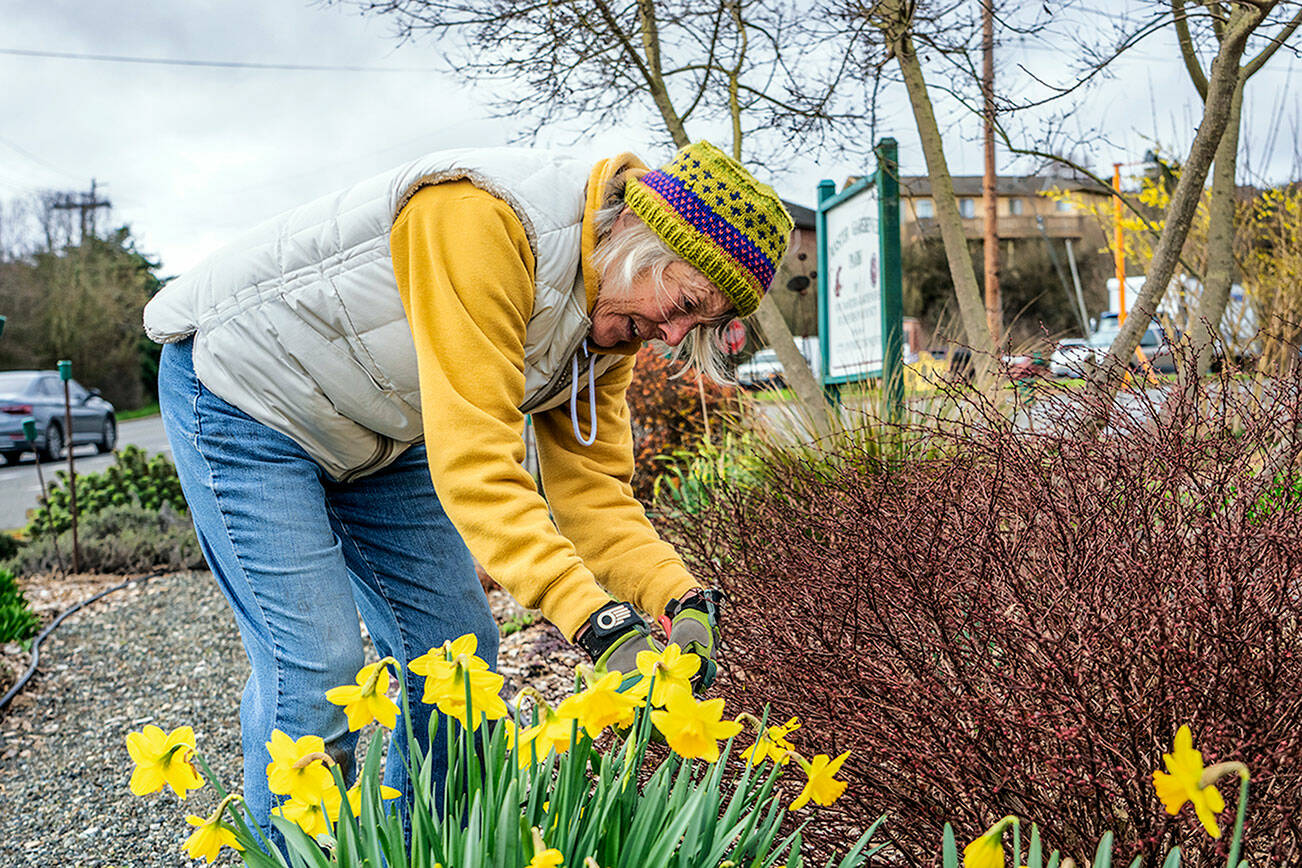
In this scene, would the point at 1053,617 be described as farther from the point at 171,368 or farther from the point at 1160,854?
the point at 171,368

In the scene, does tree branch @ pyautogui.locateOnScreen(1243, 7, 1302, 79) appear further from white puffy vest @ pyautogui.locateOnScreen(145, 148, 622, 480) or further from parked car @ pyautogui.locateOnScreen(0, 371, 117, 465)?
parked car @ pyautogui.locateOnScreen(0, 371, 117, 465)

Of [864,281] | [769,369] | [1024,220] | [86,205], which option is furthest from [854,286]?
[1024,220]

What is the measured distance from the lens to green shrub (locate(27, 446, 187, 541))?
24.2ft

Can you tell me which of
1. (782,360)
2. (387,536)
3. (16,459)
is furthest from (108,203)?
(387,536)

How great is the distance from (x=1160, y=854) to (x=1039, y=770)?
17cm

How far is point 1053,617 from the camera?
4.78 feet

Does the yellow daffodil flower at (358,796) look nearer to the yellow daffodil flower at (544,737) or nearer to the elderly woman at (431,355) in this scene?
the yellow daffodil flower at (544,737)

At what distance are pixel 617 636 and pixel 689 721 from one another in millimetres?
264

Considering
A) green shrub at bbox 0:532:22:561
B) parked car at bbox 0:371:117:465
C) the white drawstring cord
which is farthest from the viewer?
parked car at bbox 0:371:117:465

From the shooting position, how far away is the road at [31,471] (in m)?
11.0

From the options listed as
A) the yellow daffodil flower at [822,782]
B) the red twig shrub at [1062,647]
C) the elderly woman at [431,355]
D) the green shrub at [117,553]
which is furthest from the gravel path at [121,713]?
the yellow daffodil flower at [822,782]

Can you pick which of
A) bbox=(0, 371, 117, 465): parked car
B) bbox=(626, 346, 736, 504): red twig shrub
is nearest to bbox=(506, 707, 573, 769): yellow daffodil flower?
bbox=(626, 346, 736, 504): red twig shrub

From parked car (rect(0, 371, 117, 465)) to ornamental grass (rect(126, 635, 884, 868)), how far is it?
1545 centimetres

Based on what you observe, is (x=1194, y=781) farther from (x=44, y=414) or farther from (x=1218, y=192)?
(x=44, y=414)
